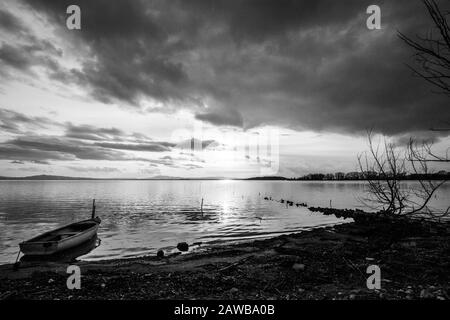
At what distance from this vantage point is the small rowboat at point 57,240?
20172mm

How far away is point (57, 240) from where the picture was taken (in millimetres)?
21750

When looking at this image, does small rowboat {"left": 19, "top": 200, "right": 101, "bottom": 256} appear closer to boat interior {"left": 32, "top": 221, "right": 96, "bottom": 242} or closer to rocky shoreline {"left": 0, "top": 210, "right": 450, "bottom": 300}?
boat interior {"left": 32, "top": 221, "right": 96, "bottom": 242}

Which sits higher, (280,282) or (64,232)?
(280,282)

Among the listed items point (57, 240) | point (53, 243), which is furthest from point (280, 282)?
point (57, 240)

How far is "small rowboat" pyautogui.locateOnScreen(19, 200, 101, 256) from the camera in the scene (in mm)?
20172

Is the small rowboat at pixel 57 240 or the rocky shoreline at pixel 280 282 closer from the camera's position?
the rocky shoreline at pixel 280 282

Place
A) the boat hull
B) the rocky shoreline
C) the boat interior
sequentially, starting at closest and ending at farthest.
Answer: the rocky shoreline → the boat hull → the boat interior

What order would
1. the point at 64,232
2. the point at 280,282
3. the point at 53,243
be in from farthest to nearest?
the point at 64,232
the point at 53,243
the point at 280,282

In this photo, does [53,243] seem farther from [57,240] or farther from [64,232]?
[64,232]

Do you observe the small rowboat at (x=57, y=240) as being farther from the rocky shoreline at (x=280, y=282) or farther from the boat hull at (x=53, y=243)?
the rocky shoreline at (x=280, y=282)

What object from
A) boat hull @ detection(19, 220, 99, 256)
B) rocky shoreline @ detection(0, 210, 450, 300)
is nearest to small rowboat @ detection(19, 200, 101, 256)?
boat hull @ detection(19, 220, 99, 256)

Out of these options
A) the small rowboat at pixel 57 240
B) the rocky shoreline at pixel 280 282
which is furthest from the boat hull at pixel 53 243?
the rocky shoreline at pixel 280 282

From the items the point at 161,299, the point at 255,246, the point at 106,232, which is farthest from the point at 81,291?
the point at 106,232
